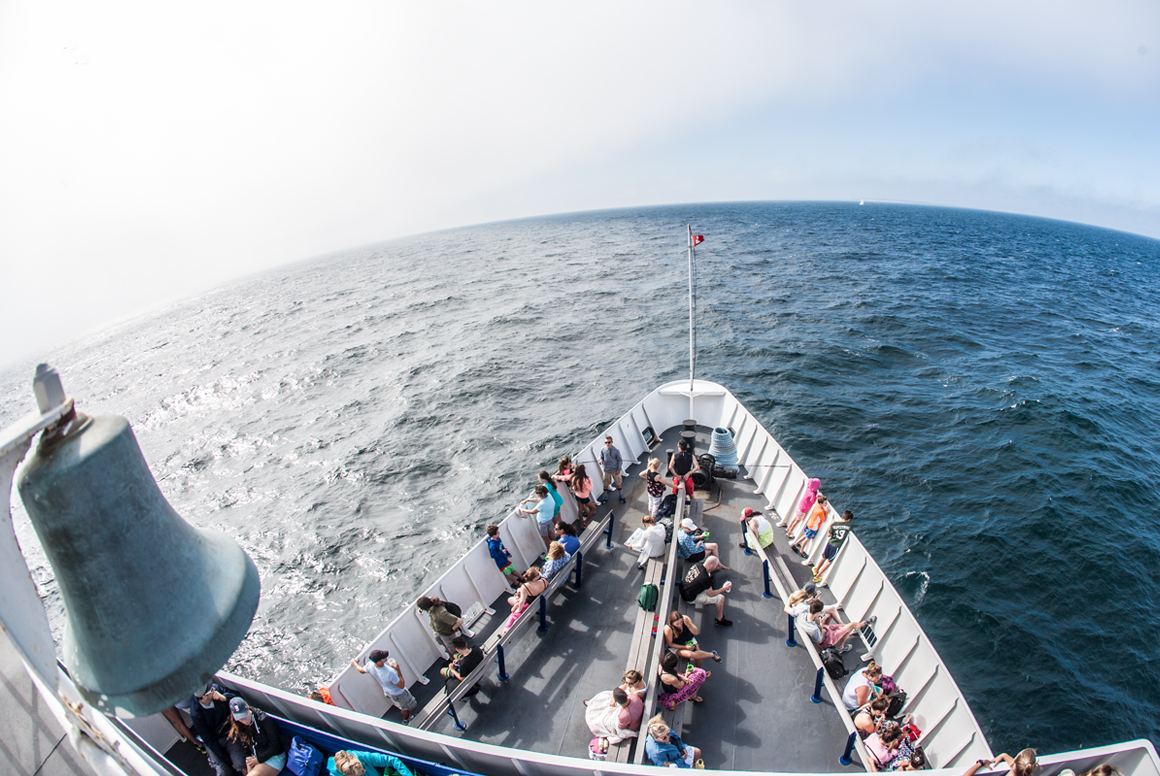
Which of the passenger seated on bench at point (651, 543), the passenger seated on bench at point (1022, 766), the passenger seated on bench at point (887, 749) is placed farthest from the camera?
the passenger seated on bench at point (651, 543)

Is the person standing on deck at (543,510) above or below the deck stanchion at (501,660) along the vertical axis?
above

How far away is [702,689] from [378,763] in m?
4.83

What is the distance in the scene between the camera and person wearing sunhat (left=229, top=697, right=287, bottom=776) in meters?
5.66

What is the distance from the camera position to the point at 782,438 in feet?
75.7

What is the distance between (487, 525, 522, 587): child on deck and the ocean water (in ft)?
24.4

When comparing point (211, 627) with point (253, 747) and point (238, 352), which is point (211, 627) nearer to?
point (253, 747)

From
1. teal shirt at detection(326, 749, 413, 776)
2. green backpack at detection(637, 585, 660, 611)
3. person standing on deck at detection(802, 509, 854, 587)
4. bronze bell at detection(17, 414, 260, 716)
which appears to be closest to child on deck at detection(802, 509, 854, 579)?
person standing on deck at detection(802, 509, 854, 587)

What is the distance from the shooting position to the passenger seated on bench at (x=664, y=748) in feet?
19.5

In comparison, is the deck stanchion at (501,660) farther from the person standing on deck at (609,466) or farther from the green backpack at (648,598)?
the person standing on deck at (609,466)

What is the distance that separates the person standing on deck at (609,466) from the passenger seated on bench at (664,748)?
619 cm

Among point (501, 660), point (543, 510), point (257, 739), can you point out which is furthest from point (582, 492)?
point (257, 739)

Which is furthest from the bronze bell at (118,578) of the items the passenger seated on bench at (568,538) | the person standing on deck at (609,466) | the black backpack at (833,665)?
the person standing on deck at (609,466)

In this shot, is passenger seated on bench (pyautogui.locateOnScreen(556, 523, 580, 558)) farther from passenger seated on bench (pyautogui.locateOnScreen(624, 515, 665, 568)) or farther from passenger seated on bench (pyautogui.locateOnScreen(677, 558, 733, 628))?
passenger seated on bench (pyautogui.locateOnScreen(677, 558, 733, 628))

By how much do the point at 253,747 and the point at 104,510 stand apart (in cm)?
514
